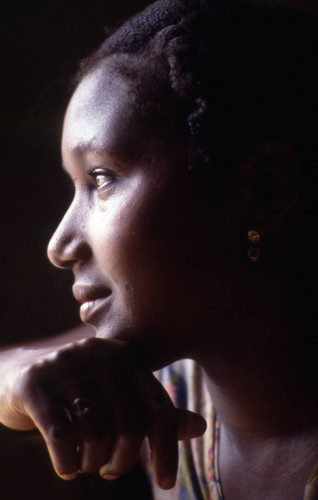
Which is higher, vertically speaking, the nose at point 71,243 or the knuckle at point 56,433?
the nose at point 71,243

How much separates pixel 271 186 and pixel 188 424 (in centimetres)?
26

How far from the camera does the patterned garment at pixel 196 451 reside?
2.38ft

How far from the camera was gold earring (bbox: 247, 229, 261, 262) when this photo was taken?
56 cm

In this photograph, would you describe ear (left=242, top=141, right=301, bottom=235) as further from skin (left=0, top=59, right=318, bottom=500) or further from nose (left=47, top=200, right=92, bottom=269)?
nose (left=47, top=200, right=92, bottom=269)

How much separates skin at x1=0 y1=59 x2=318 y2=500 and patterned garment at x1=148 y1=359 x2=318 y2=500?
0.11m

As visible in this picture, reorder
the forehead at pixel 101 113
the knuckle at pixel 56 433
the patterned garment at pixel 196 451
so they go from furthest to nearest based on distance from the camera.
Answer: the patterned garment at pixel 196 451, the forehead at pixel 101 113, the knuckle at pixel 56 433

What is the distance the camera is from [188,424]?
1.68ft

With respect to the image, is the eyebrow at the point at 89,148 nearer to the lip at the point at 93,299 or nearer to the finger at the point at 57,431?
the lip at the point at 93,299

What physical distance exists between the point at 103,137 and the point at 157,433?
0.30 metres

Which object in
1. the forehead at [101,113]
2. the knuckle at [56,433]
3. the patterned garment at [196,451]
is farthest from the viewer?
the patterned garment at [196,451]

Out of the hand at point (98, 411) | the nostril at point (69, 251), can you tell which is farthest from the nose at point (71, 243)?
the hand at point (98, 411)

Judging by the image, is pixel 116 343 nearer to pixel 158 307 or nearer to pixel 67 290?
pixel 158 307

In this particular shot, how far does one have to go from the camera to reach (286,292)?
0.60 meters

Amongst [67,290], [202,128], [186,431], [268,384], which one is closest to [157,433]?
[186,431]
